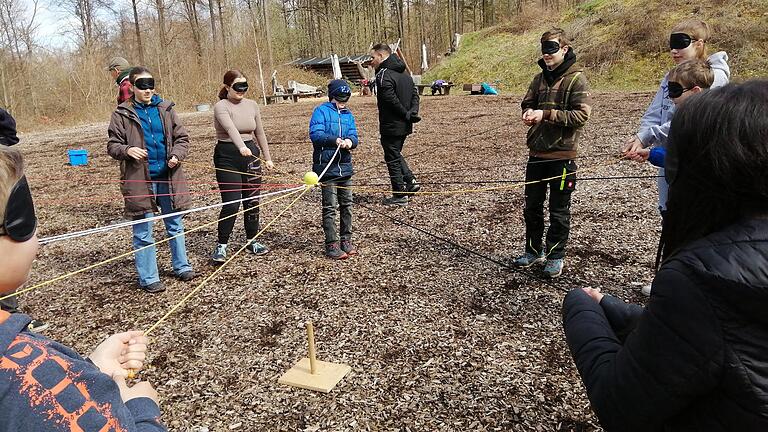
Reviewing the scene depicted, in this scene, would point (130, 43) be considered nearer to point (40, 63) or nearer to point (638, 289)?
point (40, 63)

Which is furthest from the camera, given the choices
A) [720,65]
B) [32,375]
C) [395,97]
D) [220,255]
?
[395,97]

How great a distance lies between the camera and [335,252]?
561 centimetres

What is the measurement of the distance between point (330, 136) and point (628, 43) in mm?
22285

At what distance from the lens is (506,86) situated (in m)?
27.0

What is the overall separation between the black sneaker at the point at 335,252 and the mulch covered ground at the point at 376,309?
102mm

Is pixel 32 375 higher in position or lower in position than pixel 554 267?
higher

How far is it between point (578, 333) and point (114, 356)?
1.48 meters

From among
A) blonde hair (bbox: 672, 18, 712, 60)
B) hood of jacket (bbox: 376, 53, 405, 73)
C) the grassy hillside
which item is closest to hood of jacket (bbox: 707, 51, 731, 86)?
blonde hair (bbox: 672, 18, 712, 60)

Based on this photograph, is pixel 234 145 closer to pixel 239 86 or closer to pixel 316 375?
pixel 239 86

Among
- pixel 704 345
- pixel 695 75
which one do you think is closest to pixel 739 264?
pixel 704 345

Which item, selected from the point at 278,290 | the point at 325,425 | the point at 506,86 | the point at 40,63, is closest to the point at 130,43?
the point at 40,63

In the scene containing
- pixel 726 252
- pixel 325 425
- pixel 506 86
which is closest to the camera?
pixel 726 252

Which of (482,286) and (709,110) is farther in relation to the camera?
(482,286)

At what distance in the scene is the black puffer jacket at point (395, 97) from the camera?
7184 millimetres
